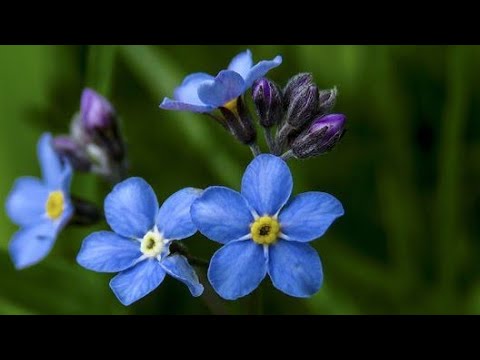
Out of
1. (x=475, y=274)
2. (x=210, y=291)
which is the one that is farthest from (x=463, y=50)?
(x=210, y=291)

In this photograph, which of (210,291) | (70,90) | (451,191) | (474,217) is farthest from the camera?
(70,90)

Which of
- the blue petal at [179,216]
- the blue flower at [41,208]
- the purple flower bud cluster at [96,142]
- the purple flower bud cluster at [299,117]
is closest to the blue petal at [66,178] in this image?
the blue flower at [41,208]

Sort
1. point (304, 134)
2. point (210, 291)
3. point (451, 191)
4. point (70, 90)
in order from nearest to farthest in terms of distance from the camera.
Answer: point (304, 134) → point (210, 291) → point (451, 191) → point (70, 90)

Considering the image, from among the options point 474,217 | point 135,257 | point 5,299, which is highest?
point 474,217

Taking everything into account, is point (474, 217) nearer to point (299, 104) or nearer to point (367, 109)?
point (367, 109)

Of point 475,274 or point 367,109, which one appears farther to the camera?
point 367,109

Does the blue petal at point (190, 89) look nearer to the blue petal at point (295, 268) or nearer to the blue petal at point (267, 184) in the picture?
the blue petal at point (267, 184)

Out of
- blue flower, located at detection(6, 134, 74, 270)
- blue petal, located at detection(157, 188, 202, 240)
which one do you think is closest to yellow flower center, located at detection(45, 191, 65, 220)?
blue flower, located at detection(6, 134, 74, 270)

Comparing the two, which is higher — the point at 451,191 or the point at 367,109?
the point at 367,109
